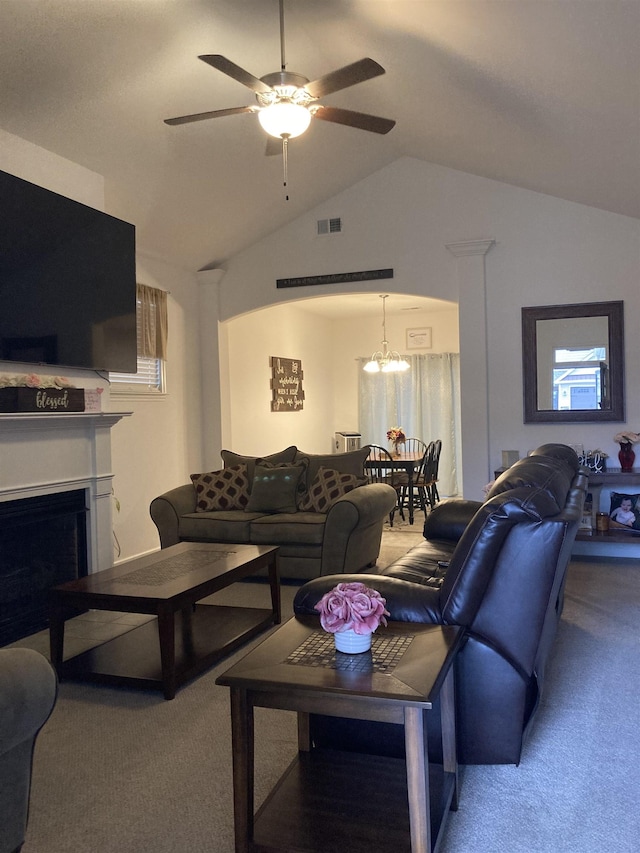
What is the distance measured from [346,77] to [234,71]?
0.51 meters

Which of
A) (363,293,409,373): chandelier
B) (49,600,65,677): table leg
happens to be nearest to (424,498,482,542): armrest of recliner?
(49,600,65,677): table leg

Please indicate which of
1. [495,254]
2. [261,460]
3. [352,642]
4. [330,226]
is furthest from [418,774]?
[330,226]

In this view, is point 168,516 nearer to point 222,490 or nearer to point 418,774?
point 222,490

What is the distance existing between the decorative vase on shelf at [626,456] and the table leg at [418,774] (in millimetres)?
4417

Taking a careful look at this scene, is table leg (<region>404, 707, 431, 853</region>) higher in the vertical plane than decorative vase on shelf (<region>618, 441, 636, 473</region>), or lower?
lower

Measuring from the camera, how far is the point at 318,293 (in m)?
6.75

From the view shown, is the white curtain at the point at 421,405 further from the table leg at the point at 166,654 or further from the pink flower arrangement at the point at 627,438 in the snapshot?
the table leg at the point at 166,654

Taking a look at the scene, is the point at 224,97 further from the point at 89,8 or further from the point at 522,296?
the point at 522,296

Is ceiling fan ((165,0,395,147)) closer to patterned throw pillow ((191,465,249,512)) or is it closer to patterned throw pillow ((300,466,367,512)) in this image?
patterned throw pillow ((300,466,367,512))

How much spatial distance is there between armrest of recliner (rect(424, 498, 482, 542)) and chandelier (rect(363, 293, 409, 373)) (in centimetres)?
499

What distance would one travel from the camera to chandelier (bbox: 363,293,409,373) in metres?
9.28

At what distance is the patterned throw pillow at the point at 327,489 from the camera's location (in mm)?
5285

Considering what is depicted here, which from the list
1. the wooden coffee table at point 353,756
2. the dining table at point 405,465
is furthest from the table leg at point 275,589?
the dining table at point 405,465

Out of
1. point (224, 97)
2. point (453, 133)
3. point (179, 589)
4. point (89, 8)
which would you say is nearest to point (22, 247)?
point (89, 8)
